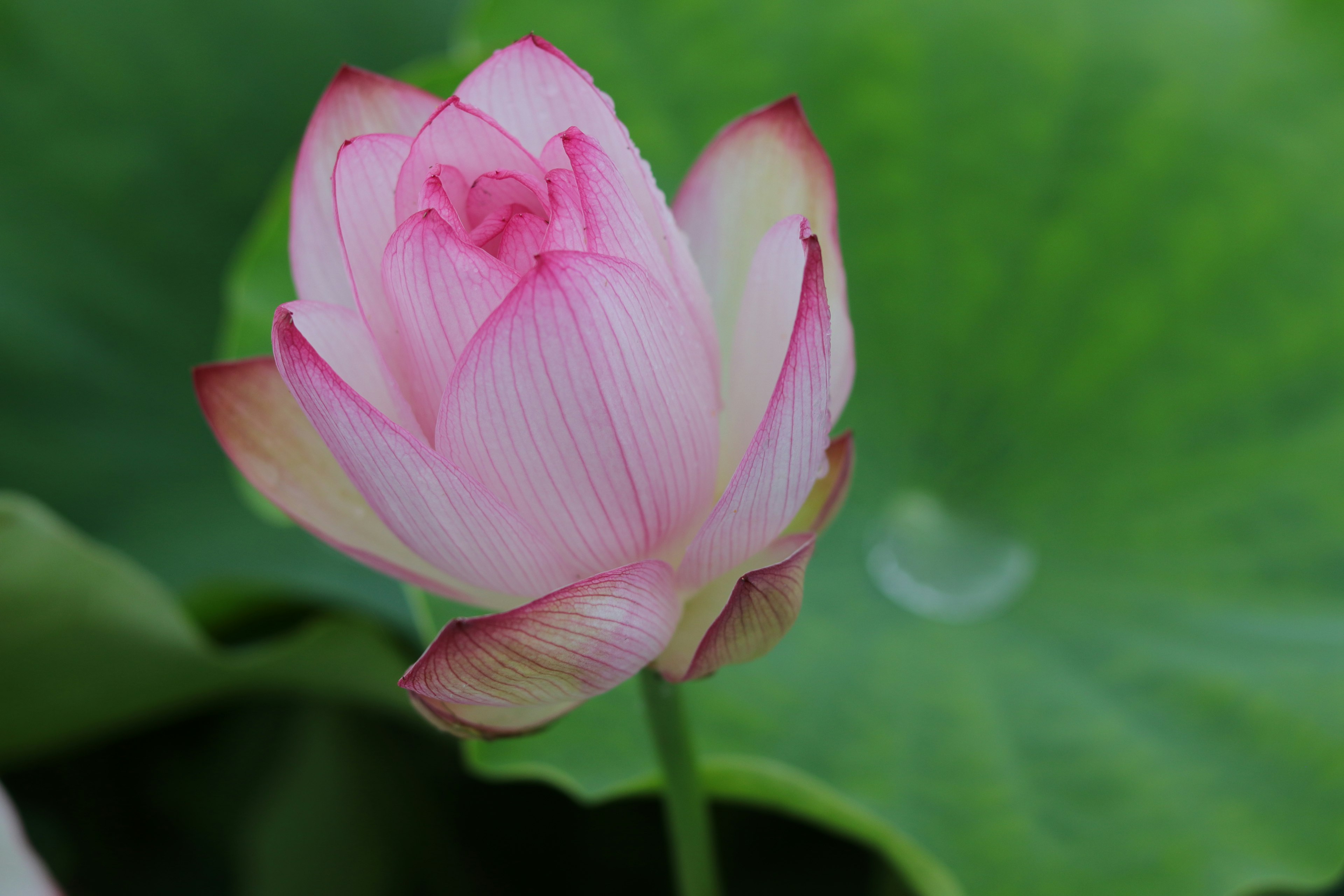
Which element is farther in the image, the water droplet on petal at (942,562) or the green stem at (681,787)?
the water droplet on petal at (942,562)

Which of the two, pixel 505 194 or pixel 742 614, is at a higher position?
pixel 505 194

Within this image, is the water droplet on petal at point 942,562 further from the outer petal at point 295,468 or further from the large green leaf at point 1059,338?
the outer petal at point 295,468

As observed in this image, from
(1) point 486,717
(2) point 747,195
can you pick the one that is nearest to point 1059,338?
(2) point 747,195

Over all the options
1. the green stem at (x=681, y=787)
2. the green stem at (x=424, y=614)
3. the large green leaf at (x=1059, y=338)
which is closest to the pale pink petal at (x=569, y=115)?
the green stem at (x=681, y=787)

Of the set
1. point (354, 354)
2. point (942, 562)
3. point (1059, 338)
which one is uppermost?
point (354, 354)

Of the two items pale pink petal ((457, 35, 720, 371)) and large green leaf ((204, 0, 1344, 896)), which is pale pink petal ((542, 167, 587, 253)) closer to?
pale pink petal ((457, 35, 720, 371))

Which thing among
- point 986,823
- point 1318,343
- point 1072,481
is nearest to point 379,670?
point 986,823

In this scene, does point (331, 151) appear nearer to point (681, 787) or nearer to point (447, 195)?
point (447, 195)
